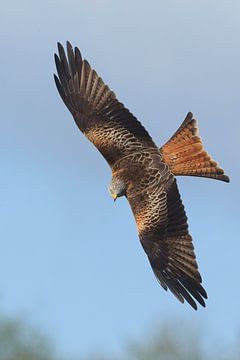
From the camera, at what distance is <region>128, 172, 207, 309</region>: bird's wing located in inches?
687

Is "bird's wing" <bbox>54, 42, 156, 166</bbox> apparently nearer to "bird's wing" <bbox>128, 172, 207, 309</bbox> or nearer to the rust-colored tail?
the rust-colored tail

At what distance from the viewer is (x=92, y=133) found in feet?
59.5

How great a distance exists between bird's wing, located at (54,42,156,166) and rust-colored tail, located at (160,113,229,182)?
0.73ft

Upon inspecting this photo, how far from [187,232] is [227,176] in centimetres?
72

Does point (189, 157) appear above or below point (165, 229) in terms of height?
above

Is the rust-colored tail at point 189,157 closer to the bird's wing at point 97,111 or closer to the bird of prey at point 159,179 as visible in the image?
the bird of prey at point 159,179

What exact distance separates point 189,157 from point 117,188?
0.83m

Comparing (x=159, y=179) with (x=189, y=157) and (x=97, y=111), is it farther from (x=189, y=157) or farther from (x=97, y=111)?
(x=97, y=111)

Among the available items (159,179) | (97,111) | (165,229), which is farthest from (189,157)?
(97,111)

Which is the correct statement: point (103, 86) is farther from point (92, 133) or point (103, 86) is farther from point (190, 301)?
point (190, 301)

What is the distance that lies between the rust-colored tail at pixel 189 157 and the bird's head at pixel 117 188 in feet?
1.71

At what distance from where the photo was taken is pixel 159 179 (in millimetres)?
17516

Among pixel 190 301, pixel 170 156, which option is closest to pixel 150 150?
pixel 170 156

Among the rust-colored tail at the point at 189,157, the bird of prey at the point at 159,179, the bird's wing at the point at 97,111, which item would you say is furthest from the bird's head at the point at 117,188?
the rust-colored tail at the point at 189,157
